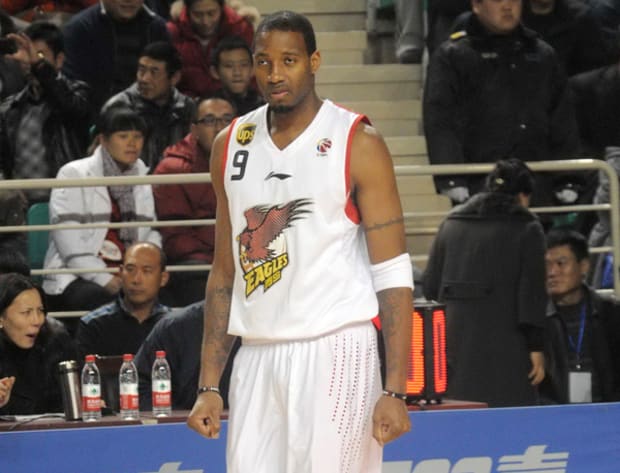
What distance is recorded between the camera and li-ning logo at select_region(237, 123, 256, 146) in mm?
4910

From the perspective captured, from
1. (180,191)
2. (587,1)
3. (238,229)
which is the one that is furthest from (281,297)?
(587,1)

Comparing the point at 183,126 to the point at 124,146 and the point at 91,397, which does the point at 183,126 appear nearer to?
the point at 124,146

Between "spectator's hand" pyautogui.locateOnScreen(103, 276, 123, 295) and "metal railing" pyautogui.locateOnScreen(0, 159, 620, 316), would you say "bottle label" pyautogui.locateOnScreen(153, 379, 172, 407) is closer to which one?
"metal railing" pyautogui.locateOnScreen(0, 159, 620, 316)

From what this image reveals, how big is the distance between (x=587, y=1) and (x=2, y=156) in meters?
4.64

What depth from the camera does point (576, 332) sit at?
895 cm

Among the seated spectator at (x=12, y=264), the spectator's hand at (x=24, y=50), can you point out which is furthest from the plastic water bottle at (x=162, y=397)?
the spectator's hand at (x=24, y=50)

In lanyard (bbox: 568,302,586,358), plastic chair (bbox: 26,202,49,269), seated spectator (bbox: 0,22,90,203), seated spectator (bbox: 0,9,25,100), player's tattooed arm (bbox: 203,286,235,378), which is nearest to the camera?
player's tattooed arm (bbox: 203,286,235,378)

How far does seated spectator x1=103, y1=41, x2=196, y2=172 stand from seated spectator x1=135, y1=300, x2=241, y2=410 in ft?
7.93

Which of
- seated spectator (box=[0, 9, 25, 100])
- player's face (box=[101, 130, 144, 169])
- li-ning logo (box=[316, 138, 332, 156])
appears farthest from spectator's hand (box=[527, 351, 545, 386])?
seated spectator (box=[0, 9, 25, 100])

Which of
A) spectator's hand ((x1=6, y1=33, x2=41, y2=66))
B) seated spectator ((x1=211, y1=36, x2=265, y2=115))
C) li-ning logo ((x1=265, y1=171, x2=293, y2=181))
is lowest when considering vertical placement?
li-ning logo ((x1=265, y1=171, x2=293, y2=181))

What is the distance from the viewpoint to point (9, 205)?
30.3ft

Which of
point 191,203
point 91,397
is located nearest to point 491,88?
point 191,203

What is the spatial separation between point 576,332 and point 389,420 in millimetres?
4538

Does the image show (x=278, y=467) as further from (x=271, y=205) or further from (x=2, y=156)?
(x=2, y=156)
